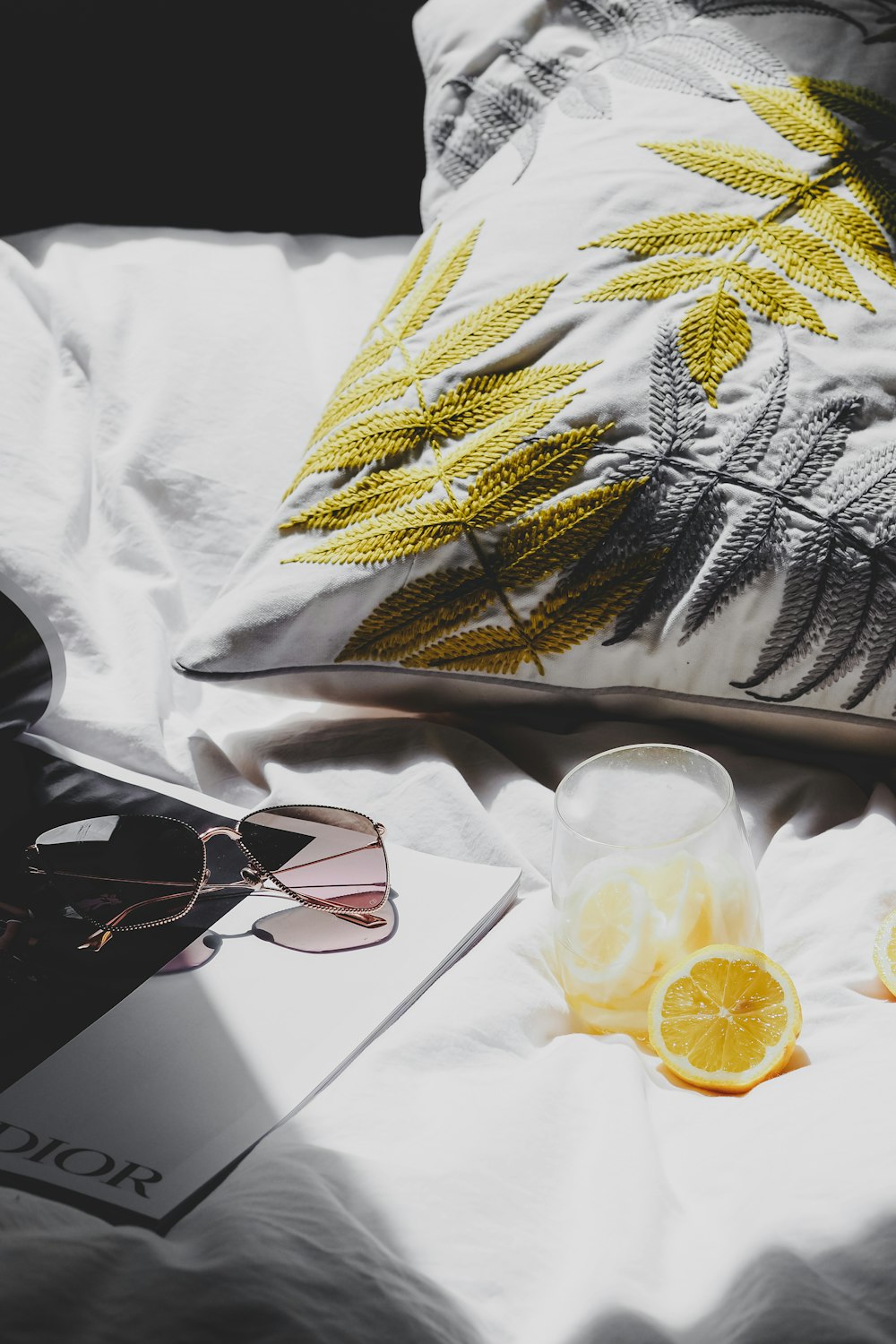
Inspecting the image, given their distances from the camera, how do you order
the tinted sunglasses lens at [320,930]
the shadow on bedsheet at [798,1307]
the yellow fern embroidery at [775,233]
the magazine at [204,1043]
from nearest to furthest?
the shadow on bedsheet at [798,1307], the magazine at [204,1043], the tinted sunglasses lens at [320,930], the yellow fern embroidery at [775,233]

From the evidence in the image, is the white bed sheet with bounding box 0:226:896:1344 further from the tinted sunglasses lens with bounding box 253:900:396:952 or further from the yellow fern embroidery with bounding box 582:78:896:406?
the yellow fern embroidery with bounding box 582:78:896:406

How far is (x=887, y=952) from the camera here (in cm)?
50

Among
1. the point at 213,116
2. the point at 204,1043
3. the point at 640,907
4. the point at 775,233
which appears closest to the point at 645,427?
the point at 775,233

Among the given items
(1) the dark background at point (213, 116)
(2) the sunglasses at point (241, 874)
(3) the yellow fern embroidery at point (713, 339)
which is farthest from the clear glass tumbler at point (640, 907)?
(1) the dark background at point (213, 116)

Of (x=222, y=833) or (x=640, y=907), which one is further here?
(x=222, y=833)

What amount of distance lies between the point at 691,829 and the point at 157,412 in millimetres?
602

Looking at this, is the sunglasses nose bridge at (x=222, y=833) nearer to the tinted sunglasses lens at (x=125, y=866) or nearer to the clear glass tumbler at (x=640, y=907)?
the tinted sunglasses lens at (x=125, y=866)

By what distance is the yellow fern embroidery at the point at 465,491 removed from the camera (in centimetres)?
64

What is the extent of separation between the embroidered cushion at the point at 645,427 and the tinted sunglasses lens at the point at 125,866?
0.43 feet

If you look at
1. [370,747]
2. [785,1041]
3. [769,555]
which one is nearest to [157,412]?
[370,747]

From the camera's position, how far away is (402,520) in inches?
26.2

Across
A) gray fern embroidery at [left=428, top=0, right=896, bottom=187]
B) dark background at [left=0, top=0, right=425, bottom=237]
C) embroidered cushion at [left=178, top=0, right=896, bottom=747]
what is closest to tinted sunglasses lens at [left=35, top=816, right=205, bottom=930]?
embroidered cushion at [left=178, top=0, right=896, bottom=747]

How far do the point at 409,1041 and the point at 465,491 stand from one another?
0.33 metres

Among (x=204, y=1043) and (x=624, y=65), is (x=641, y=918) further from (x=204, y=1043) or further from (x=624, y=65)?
(x=624, y=65)
